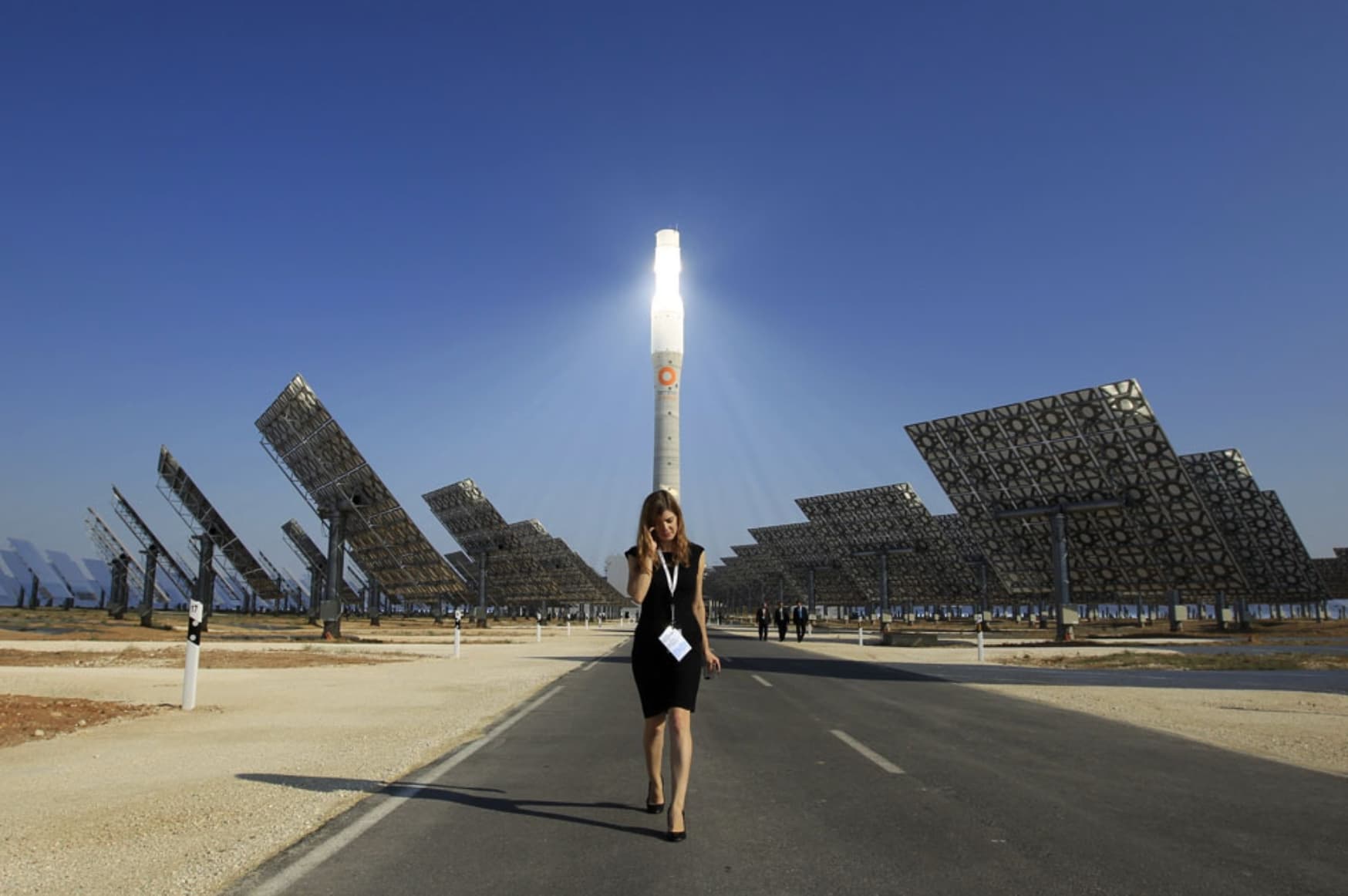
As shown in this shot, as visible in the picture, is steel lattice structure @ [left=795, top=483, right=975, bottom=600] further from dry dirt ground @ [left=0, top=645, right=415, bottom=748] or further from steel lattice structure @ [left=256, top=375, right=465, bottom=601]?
dry dirt ground @ [left=0, top=645, right=415, bottom=748]

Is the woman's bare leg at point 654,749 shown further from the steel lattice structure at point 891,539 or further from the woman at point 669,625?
the steel lattice structure at point 891,539

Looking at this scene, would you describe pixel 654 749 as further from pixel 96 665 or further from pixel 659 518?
pixel 96 665

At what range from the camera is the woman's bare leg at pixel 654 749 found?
5781 millimetres

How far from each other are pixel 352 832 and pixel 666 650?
94.5 inches

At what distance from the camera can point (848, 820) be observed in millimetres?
5988

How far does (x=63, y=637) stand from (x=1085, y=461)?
4330 centimetres

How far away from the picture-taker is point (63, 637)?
3584 centimetres

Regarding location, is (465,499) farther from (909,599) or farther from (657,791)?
(657,791)

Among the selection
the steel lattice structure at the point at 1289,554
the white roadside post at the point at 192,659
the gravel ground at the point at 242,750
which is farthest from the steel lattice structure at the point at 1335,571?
the white roadside post at the point at 192,659

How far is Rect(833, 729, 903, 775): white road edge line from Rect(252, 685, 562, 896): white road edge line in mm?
4057

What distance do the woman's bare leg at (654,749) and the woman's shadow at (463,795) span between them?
247 millimetres

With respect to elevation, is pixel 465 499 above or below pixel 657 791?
above

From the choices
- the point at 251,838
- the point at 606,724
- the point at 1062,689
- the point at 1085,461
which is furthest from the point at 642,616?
the point at 1085,461

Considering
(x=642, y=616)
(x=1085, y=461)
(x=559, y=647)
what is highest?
(x=1085, y=461)
